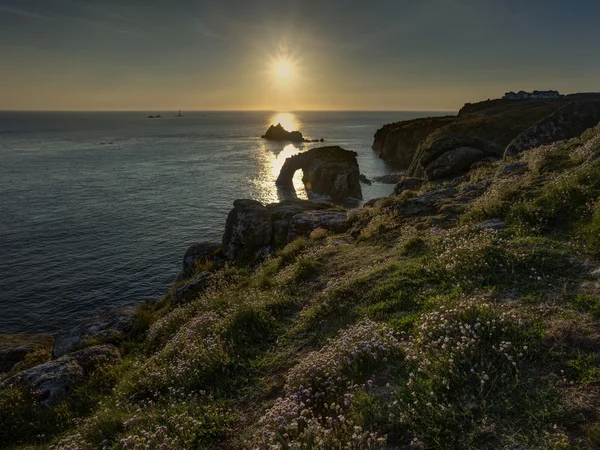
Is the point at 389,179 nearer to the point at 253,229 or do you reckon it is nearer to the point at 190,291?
the point at 253,229

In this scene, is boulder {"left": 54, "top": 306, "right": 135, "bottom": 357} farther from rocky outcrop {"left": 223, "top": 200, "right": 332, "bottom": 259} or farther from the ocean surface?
the ocean surface

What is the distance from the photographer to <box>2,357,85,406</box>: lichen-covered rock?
400 inches

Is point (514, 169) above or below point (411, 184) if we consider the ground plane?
above

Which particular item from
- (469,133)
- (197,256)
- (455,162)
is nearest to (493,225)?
(197,256)

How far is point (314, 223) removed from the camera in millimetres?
20062

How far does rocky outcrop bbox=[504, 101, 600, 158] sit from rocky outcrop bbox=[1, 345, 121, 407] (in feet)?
93.9

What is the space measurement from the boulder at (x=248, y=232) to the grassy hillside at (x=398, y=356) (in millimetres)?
8515

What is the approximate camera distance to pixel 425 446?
4203 millimetres

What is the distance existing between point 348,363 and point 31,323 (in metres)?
30.0

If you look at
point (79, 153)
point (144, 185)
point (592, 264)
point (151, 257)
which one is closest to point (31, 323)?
point (151, 257)

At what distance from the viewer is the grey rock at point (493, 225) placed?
10087mm

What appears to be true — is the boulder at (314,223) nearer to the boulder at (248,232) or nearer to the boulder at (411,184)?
the boulder at (248,232)

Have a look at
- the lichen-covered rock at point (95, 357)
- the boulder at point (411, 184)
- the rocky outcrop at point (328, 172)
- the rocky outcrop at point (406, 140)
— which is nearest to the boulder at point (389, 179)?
the rocky outcrop at point (328, 172)

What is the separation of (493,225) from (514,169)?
8.44 m
